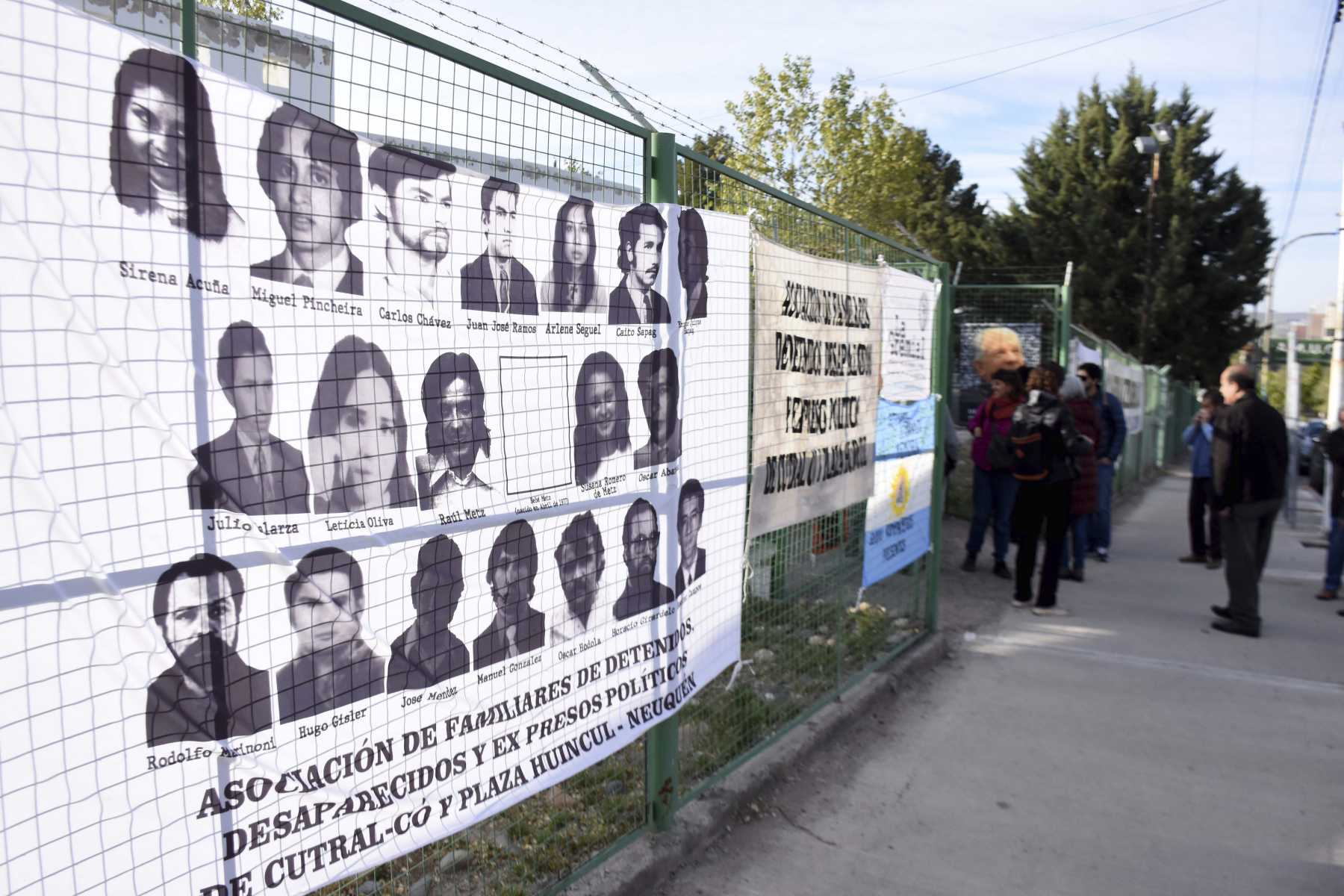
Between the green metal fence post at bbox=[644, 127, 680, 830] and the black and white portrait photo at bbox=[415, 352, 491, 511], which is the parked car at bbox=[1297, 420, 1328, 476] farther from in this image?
the black and white portrait photo at bbox=[415, 352, 491, 511]

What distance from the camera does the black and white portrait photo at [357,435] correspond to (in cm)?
209

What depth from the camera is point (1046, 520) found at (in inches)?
300

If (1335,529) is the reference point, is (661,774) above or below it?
below

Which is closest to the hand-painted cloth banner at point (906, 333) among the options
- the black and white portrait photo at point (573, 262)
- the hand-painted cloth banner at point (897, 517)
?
the hand-painted cloth banner at point (897, 517)

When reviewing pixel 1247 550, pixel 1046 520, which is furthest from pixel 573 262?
pixel 1247 550

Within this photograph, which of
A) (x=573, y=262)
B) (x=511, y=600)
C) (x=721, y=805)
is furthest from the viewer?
(x=721, y=805)

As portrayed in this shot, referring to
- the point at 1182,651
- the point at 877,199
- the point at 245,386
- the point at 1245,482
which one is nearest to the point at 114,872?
the point at 245,386

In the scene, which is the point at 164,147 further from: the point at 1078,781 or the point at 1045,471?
the point at 1045,471

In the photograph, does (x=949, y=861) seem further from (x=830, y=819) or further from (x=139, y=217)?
(x=139, y=217)

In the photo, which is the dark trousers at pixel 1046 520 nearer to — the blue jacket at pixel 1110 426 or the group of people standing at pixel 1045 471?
the group of people standing at pixel 1045 471

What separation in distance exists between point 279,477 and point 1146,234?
3893 cm

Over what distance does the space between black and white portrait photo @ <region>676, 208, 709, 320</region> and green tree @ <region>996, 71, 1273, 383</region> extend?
3445cm

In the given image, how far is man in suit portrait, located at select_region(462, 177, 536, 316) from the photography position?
8.18 ft

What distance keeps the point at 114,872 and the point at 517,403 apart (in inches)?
53.2
